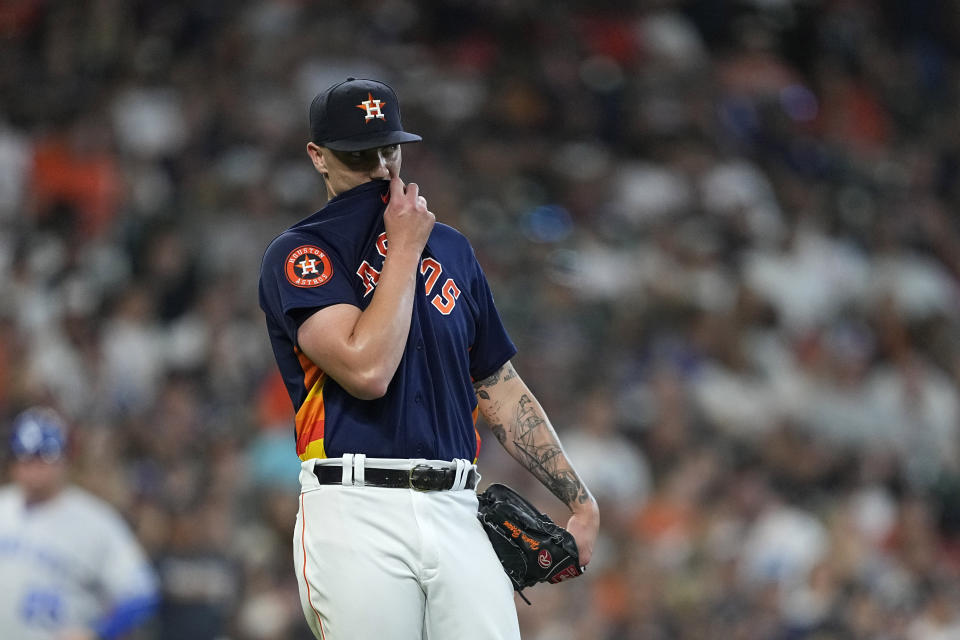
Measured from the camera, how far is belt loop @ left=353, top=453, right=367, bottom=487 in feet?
11.8

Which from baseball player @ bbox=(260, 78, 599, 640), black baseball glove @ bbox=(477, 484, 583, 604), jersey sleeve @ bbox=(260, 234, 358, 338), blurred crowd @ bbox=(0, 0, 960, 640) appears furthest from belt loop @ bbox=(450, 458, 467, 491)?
blurred crowd @ bbox=(0, 0, 960, 640)

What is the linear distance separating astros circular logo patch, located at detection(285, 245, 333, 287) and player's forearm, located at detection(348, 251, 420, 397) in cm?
16

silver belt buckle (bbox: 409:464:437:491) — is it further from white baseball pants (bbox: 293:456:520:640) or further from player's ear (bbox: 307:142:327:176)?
player's ear (bbox: 307:142:327:176)

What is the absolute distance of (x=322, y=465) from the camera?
11.9 feet

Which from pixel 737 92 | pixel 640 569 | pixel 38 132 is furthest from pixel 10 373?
pixel 737 92

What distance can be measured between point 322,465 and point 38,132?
810cm

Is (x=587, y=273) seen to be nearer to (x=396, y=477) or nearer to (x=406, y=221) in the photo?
(x=406, y=221)

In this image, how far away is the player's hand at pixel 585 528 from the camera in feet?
12.9

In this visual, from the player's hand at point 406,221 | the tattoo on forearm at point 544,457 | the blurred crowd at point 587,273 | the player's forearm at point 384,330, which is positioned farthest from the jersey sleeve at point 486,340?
the blurred crowd at point 587,273

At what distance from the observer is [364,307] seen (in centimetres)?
371

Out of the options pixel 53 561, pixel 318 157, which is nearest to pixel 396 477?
pixel 318 157

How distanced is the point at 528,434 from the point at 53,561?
3.82 m

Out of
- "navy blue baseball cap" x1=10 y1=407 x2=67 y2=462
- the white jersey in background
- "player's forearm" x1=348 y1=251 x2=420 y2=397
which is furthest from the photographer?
the white jersey in background

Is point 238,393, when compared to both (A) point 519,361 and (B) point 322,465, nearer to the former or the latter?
(A) point 519,361
